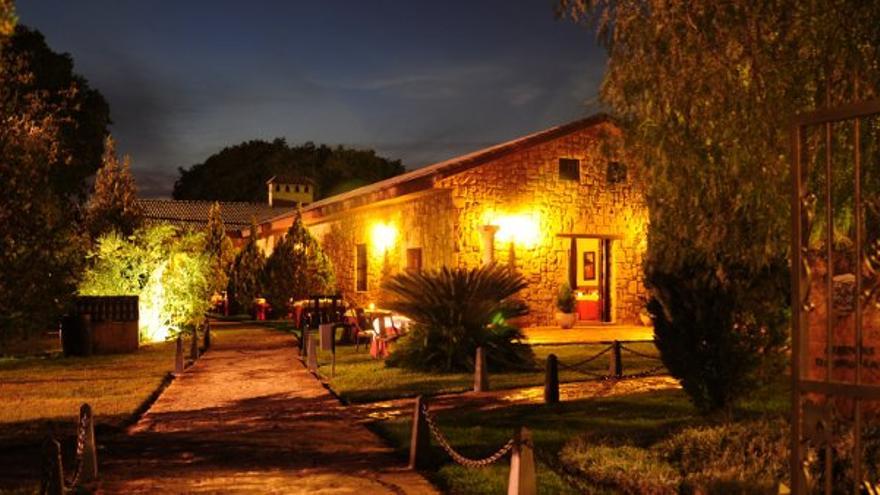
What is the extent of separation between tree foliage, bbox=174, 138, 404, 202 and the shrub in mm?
35530

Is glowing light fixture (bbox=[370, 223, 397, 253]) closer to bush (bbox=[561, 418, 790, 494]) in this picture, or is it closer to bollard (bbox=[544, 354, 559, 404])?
bollard (bbox=[544, 354, 559, 404])

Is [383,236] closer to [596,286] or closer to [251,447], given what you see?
[596,286]

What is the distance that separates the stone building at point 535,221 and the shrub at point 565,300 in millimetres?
287

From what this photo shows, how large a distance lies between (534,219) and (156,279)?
8.78 metres

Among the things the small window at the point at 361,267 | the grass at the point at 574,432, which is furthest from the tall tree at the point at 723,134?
the small window at the point at 361,267

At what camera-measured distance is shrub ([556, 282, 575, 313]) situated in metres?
20.6

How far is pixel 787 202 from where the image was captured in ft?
22.5

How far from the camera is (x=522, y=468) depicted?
5504 mm

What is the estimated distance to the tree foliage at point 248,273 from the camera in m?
27.6

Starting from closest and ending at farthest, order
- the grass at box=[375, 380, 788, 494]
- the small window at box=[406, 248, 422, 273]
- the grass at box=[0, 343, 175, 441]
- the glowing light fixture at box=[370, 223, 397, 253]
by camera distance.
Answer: the grass at box=[375, 380, 788, 494]
the grass at box=[0, 343, 175, 441]
the small window at box=[406, 248, 422, 273]
the glowing light fixture at box=[370, 223, 397, 253]

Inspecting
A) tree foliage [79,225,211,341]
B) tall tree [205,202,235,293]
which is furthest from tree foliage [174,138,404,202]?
tree foliage [79,225,211,341]

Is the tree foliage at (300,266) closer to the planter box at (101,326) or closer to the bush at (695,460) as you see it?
the planter box at (101,326)

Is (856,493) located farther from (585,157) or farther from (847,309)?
(585,157)

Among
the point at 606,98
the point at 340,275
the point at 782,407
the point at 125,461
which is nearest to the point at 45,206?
the point at 125,461
